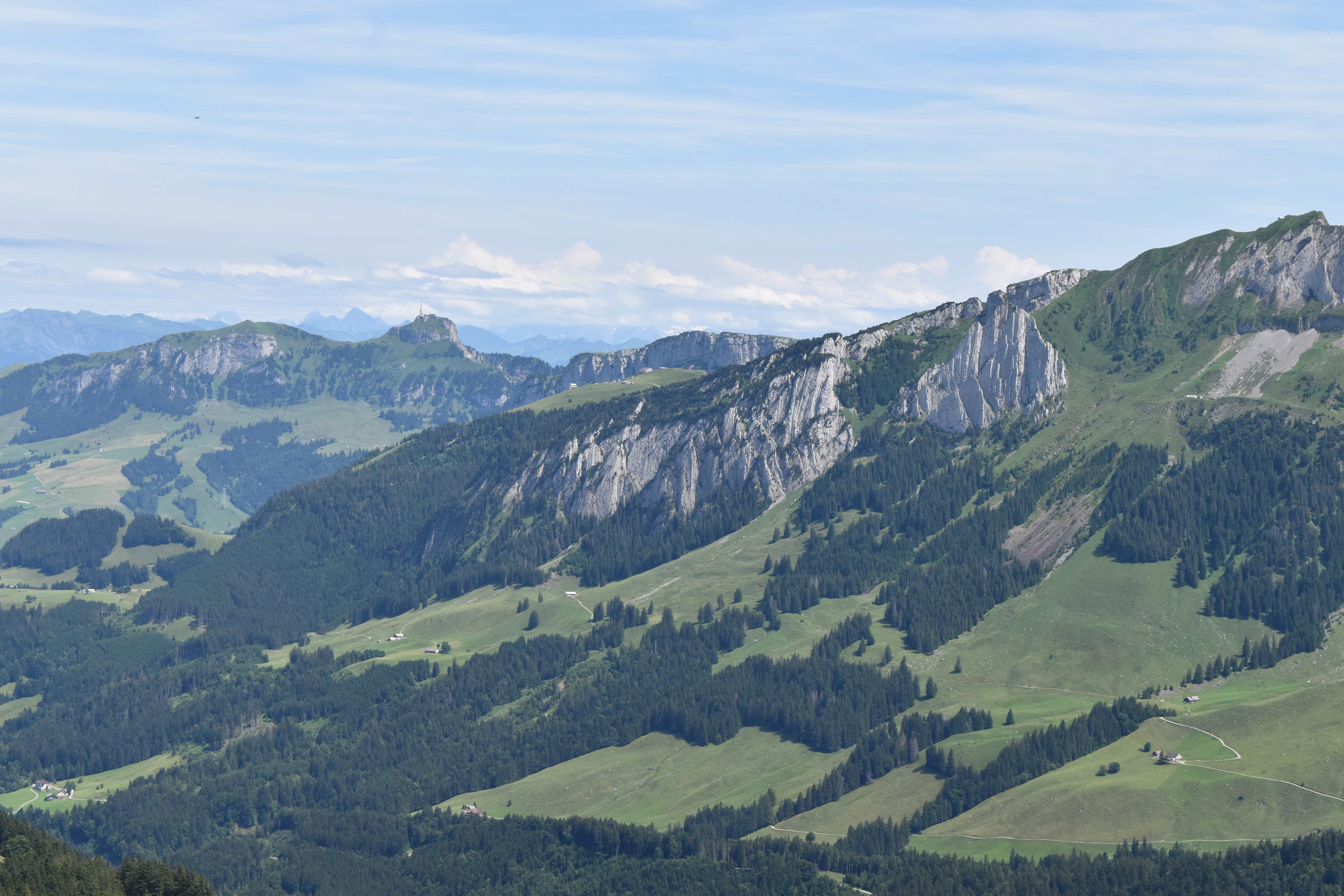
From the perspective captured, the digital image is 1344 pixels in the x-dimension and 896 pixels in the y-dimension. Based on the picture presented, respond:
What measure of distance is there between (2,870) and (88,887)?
12525 millimetres

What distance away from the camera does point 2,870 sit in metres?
174

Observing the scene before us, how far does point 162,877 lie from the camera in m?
181

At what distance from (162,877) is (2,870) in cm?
1909

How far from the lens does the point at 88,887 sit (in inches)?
6732

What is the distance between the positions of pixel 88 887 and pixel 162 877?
11.6 metres
